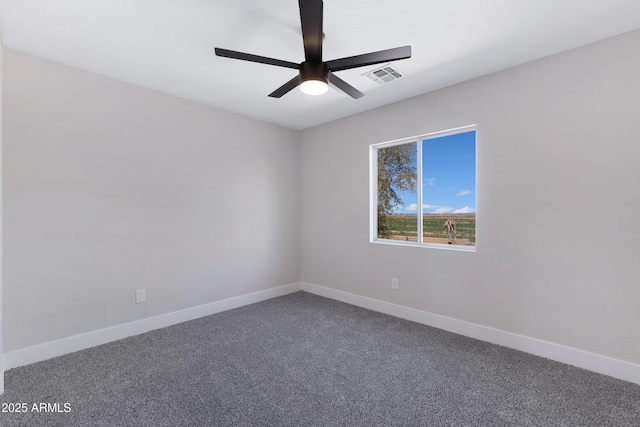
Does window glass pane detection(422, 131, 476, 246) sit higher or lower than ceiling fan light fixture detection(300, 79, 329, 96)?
lower

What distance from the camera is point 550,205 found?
7.74ft

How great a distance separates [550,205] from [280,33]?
8.33 feet

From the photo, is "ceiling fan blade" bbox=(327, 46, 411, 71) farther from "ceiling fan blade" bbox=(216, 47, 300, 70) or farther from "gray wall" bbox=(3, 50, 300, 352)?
"gray wall" bbox=(3, 50, 300, 352)

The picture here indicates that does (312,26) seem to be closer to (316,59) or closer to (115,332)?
(316,59)

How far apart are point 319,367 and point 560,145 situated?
2.64 meters

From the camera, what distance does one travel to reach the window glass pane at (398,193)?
11.1 feet

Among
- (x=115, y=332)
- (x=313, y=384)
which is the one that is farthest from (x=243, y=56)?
(x=115, y=332)

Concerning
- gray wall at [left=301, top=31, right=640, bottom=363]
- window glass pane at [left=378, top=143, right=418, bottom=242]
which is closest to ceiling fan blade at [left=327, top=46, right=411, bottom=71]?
gray wall at [left=301, top=31, right=640, bottom=363]

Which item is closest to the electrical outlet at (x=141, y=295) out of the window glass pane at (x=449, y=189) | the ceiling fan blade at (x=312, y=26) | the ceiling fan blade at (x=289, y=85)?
the ceiling fan blade at (x=289, y=85)

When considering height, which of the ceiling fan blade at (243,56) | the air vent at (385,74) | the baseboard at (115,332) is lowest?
the baseboard at (115,332)

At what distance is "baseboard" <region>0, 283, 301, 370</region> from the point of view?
2.26m

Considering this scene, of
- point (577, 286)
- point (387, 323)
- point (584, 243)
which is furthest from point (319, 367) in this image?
point (584, 243)

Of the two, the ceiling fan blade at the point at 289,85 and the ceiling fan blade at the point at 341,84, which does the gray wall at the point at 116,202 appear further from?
the ceiling fan blade at the point at 341,84

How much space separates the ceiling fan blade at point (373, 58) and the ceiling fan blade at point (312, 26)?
0.44 feet
